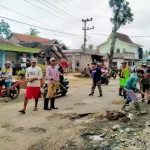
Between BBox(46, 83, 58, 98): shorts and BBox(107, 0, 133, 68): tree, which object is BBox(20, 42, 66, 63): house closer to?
BBox(107, 0, 133, 68): tree

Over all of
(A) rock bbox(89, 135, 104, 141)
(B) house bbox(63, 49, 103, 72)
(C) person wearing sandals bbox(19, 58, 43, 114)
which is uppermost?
(B) house bbox(63, 49, 103, 72)

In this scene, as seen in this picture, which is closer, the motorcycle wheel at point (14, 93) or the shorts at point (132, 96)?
the shorts at point (132, 96)

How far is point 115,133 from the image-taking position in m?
5.03

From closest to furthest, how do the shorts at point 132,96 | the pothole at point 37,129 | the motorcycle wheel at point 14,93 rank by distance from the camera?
1. the pothole at point 37,129
2. the shorts at point 132,96
3. the motorcycle wheel at point 14,93

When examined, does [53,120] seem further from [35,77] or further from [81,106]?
[81,106]

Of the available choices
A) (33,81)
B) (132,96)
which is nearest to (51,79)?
(33,81)

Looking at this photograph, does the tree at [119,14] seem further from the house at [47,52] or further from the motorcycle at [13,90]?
the motorcycle at [13,90]

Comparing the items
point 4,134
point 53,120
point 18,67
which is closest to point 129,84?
point 53,120

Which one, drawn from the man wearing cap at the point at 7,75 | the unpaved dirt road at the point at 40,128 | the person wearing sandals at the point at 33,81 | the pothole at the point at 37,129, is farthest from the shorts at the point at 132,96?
the man wearing cap at the point at 7,75

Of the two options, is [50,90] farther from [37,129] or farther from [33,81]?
[37,129]

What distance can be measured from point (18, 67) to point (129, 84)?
16933 millimetres

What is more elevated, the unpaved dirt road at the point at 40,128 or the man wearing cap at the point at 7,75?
the man wearing cap at the point at 7,75

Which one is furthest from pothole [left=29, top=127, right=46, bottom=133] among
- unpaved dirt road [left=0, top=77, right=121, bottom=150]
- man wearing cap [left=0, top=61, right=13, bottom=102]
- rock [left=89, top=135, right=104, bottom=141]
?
man wearing cap [left=0, top=61, right=13, bottom=102]

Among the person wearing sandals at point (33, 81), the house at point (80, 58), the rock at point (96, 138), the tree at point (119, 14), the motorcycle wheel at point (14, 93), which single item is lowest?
the rock at point (96, 138)
